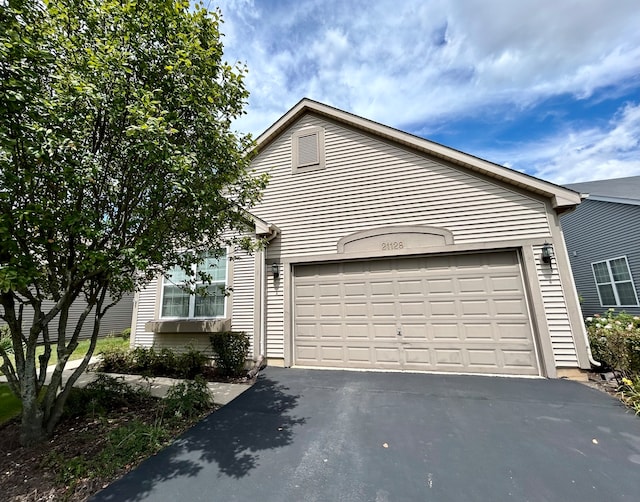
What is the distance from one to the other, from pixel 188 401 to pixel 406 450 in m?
3.46

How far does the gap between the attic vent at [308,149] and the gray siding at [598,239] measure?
37.3 feet

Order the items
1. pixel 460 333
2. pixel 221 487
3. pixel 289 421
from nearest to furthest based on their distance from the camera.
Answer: pixel 221 487 → pixel 289 421 → pixel 460 333

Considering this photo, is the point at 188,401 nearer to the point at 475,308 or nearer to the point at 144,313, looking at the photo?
the point at 144,313

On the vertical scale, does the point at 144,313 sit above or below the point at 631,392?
above

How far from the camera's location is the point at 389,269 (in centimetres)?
696

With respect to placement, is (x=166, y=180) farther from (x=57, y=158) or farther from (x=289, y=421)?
(x=289, y=421)

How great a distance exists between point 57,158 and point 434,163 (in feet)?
24.1

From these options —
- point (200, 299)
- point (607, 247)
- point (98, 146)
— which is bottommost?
point (200, 299)

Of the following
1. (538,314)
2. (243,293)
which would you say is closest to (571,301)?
(538,314)

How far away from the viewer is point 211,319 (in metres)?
7.63

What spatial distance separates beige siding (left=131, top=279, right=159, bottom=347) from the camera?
26.9 ft

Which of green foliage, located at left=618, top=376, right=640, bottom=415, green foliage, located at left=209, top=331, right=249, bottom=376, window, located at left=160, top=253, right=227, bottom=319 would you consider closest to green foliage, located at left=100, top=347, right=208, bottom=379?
green foliage, located at left=209, top=331, right=249, bottom=376

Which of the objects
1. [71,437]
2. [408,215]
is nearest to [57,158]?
[71,437]

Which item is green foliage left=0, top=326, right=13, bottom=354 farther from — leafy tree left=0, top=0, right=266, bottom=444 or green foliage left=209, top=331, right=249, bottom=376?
green foliage left=209, top=331, right=249, bottom=376
